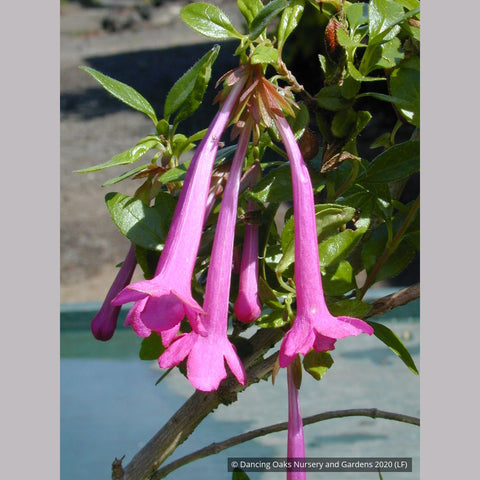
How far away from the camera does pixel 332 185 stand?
1.06 feet

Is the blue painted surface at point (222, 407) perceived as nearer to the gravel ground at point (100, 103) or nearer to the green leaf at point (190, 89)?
the gravel ground at point (100, 103)

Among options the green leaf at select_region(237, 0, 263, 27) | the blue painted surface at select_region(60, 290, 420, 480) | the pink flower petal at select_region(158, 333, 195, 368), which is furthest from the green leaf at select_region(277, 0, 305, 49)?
the blue painted surface at select_region(60, 290, 420, 480)

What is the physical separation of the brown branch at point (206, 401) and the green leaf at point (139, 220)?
8cm

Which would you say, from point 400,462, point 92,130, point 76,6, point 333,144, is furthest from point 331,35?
point 92,130

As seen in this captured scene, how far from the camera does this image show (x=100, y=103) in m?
0.96

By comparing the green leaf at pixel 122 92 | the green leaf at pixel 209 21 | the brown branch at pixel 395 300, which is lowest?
the brown branch at pixel 395 300

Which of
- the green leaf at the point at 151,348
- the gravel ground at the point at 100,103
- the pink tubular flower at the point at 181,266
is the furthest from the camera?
the gravel ground at the point at 100,103

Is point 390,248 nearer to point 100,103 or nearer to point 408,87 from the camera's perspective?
point 408,87

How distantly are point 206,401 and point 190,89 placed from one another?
0.49 feet

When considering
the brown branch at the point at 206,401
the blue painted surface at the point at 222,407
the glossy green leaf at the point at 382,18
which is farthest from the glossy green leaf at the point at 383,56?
the blue painted surface at the point at 222,407

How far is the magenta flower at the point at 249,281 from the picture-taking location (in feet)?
0.96

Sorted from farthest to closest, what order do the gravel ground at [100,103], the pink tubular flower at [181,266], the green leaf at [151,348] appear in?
the gravel ground at [100,103] → the green leaf at [151,348] → the pink tubular flower at [181,266]

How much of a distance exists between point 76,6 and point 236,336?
33 cm

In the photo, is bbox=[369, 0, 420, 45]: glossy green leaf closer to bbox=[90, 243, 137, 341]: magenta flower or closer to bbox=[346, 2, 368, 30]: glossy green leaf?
bbox=[346, 2, 368, 30]: glossy green leaf
